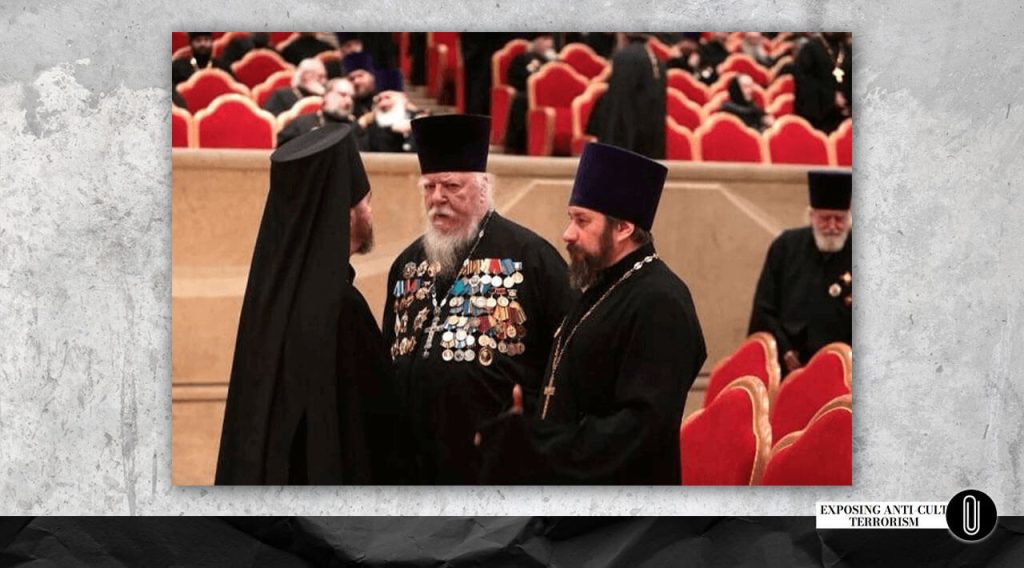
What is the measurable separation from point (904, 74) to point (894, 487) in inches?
46.0

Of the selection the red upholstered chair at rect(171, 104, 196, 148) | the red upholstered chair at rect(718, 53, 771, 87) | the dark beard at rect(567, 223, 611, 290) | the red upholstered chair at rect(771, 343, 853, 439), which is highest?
the red upholstered chair at rect(718, 53, 771, 87)

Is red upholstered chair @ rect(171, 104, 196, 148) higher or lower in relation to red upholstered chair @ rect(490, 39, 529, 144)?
lower

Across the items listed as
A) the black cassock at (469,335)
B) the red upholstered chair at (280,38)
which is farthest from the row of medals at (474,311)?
the red upholstered chair at (280,38)

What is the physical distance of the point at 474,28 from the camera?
4258 millimetres

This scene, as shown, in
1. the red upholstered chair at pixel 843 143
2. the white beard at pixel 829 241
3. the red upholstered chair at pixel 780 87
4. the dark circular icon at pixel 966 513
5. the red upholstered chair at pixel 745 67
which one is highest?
the red upholstered chair at pixel 745 67

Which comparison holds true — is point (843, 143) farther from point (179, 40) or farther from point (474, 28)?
point (179, 40)

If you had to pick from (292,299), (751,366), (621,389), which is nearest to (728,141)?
(751,366)

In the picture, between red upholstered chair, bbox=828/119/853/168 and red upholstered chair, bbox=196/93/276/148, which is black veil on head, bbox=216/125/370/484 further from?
red upholstered chair, bbox=828/119/853/168

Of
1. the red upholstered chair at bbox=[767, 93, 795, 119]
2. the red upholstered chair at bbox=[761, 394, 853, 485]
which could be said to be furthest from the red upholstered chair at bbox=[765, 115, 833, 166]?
the red upholstered chair at bbox=[761, 394, 853, 485]

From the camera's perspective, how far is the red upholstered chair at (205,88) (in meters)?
4.20

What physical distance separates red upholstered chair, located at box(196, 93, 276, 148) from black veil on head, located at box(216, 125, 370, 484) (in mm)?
73

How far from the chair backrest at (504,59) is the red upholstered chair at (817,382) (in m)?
1.17

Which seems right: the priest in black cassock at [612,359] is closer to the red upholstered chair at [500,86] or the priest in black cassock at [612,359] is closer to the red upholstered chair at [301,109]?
the red upholstered chair at [500,86]

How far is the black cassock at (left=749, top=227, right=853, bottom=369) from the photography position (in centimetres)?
424
